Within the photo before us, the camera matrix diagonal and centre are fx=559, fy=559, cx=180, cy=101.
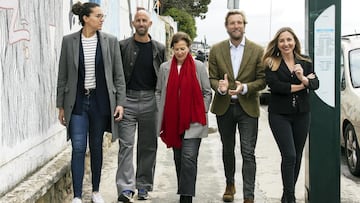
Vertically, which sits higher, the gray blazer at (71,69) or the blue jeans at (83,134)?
the gray blazer at (71,69)

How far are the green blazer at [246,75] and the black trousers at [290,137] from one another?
12.9 inches

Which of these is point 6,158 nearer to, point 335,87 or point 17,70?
point 17,70

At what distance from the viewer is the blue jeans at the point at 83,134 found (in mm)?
5246

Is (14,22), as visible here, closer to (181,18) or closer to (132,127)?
(132,127)

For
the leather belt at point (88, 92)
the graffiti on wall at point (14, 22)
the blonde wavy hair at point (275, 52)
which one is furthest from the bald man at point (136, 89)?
the graffiti on wall at point (14, 22)

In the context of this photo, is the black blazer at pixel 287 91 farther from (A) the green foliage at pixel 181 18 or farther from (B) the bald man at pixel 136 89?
(A) the green foliage at pixel 181 18

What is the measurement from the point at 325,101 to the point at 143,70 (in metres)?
1.91

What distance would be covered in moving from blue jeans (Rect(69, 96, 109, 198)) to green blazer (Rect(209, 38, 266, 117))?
1.19m

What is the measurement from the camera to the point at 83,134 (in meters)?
5.28

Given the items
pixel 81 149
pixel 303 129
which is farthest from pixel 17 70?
pixel 303 129

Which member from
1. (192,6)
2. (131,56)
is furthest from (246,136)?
(192,6)

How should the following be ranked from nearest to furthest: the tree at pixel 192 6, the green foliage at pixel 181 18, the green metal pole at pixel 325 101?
the green metal pole at pixel 325 101 → the green foliage at pixel 181 18 → the tree at pixel 192 6

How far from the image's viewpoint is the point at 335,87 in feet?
16.9

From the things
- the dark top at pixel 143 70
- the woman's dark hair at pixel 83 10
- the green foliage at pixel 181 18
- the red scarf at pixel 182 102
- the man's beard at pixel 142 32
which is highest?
the green foliage at pixel 181 18
